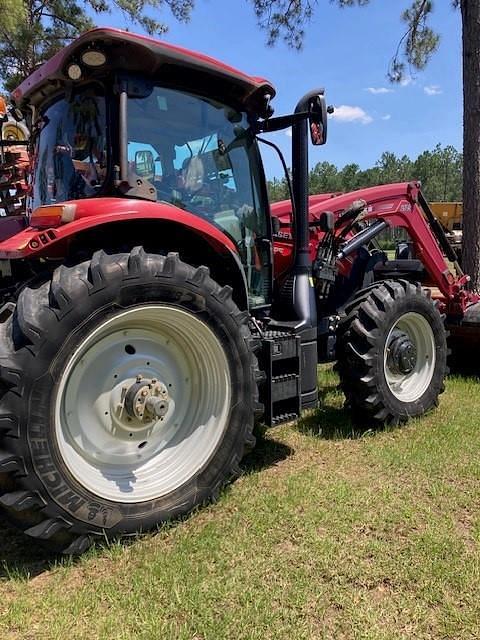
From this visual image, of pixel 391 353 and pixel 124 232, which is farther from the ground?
pixel 124 232

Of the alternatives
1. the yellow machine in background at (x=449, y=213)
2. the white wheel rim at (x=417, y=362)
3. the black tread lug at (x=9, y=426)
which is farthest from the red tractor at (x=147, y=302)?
the yellow machine in background at (x=449, y=213)

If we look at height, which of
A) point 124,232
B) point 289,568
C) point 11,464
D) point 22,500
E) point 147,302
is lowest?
point 289,568

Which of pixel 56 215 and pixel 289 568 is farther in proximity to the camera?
pixel 56 215

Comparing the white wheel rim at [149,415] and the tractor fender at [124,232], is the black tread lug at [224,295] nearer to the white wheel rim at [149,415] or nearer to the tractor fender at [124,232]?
the white wheel rim at [149,415]

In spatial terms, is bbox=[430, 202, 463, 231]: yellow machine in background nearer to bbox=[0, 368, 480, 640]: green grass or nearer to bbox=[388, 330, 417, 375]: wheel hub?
bbox=[388, 330, 417, 375]: wheel hub

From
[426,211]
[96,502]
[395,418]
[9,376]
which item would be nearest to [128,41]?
[9,376]

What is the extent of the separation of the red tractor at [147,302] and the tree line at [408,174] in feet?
163

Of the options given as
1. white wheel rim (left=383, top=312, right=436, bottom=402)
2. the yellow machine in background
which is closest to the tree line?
the yellow machine in background

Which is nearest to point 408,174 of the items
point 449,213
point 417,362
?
point 449,213

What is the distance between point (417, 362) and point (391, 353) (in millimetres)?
466

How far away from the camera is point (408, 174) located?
6181 centimetres

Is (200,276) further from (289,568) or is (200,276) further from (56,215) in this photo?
(289,568)

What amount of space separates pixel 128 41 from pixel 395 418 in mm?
3121

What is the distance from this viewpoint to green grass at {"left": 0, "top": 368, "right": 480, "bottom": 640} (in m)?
2.18
